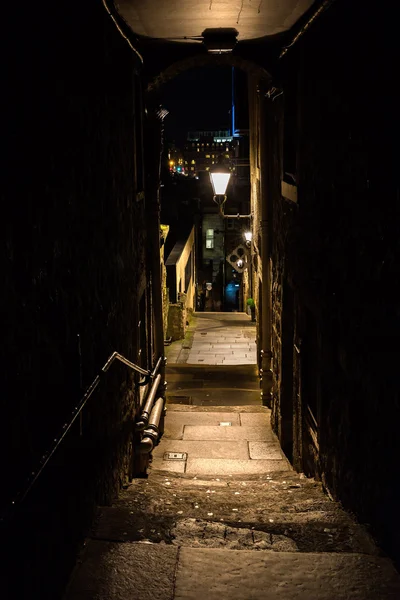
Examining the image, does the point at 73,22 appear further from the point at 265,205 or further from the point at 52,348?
the point at 265,205

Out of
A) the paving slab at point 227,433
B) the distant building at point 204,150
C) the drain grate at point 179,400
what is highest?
the distant building at point 204,150

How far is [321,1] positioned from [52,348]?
3.87 m

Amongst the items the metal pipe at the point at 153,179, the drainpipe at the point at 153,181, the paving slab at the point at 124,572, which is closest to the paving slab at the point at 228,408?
the drainpipe at the point at 153,181

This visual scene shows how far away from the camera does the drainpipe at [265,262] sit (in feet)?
33.3

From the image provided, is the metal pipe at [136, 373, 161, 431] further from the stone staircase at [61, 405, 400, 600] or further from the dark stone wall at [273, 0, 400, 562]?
the dark stone wall at [273, 0, 400, 562]

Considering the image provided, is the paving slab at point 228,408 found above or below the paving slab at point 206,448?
above

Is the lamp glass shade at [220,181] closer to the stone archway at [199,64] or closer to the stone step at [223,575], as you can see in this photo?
the stone archway at [199,64]

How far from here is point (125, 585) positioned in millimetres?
3533

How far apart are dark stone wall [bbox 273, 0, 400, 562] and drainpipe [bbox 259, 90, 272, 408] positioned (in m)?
3.45

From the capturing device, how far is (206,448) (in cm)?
847

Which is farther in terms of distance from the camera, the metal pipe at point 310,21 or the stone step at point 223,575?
the metal pipe at point 310,21

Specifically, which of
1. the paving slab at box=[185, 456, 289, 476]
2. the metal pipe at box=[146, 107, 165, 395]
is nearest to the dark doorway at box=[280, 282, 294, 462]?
the paving slab at box=[185, 456, 289, 476]

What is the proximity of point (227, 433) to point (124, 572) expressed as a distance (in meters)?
5.39

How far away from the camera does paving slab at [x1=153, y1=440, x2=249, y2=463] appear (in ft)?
27.0
